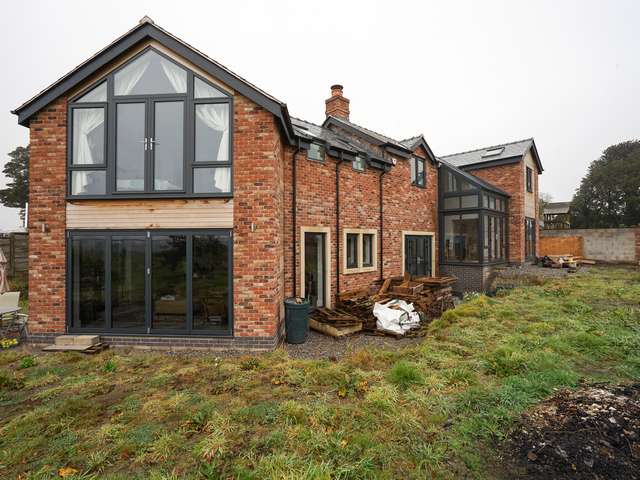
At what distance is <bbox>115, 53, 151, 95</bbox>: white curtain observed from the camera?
7.02 meters

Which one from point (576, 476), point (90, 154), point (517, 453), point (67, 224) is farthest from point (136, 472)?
point (90, 154)

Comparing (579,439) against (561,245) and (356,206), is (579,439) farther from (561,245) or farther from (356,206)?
(561,245)

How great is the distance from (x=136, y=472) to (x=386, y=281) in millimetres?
9527

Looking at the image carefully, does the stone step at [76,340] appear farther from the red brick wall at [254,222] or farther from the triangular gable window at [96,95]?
the triangular gable window at [96,95]

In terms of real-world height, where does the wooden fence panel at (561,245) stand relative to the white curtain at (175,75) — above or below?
below

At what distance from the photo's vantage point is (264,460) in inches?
119

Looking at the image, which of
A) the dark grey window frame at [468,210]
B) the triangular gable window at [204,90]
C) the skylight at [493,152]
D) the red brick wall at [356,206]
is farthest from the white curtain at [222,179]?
the skylight at [493,152]

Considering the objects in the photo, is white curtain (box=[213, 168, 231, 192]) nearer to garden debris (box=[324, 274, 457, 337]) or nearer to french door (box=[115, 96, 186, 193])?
french door (box=[115, 96, 186, 193])

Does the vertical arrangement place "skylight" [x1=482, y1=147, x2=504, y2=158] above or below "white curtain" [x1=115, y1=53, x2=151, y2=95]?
above

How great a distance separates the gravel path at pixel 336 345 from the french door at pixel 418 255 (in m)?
5.93

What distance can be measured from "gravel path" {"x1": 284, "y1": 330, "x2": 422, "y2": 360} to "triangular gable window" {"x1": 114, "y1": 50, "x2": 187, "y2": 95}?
260 inches

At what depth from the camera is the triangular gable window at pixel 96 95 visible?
7.05 meters

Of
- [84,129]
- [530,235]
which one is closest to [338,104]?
[84,129]

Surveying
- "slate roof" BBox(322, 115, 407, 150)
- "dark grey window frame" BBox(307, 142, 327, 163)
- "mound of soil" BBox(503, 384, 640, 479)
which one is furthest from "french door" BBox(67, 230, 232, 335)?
"slate roof" BBox(322, 115, 407, 150)
